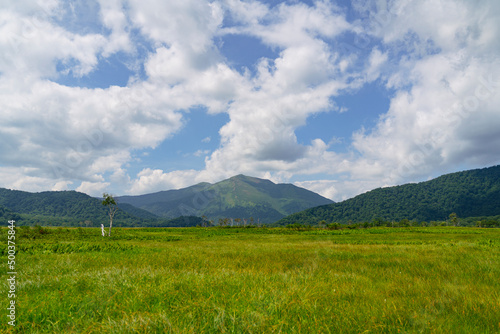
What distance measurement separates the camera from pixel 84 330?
335cm

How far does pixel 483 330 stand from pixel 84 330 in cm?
567

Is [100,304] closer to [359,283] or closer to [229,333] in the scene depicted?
[229,333]

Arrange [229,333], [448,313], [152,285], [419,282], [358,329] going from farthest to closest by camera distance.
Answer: [419,282] < [152,285] < [448,313] < [358,329] < [229,333]

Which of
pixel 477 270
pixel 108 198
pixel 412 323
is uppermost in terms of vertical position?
pixel 108 198

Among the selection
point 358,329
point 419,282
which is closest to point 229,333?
point 358,329

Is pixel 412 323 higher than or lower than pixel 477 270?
higher

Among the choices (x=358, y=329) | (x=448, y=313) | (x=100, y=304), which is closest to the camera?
(x=358, y=329)

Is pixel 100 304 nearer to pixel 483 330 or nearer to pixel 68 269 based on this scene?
pixel 68 269

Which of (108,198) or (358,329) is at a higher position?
(108,198)

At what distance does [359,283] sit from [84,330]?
6036 mm

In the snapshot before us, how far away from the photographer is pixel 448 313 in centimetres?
417

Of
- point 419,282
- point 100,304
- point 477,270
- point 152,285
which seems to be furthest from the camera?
point 477,270

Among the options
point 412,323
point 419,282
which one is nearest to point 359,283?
point 419,282

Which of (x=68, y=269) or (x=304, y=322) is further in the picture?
(x=68, y=269)
